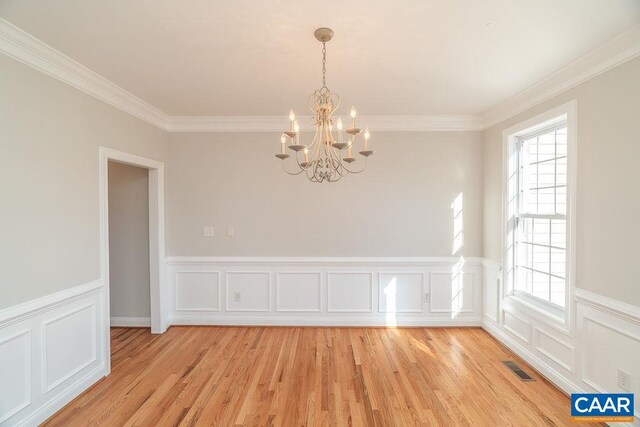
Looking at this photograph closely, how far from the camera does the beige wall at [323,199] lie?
12.6ft

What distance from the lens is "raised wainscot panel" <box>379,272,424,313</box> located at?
3.88 metres

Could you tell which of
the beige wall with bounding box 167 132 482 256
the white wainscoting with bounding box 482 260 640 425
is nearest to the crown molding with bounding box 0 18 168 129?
the beige wall with bounding box 167 132 482 256

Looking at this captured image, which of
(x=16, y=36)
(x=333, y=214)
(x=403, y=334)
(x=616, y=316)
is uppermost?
(x=16, y=36)

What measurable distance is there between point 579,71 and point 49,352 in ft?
15.7

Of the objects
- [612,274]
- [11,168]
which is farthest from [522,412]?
[11,168]

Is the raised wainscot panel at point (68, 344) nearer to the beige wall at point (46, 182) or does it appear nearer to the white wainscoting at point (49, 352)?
the white wainscoting at point (49, 352)

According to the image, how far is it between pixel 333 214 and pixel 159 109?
99.8 inches

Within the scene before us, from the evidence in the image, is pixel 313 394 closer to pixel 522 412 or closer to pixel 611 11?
pixel 522 412

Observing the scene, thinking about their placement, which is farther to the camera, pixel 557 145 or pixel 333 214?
pixel 333 214

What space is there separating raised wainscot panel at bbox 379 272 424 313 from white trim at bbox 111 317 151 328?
3150 millimetres

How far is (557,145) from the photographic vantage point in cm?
279

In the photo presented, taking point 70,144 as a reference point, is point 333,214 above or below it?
below

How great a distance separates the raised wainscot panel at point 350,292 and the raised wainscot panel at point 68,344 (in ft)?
8.37

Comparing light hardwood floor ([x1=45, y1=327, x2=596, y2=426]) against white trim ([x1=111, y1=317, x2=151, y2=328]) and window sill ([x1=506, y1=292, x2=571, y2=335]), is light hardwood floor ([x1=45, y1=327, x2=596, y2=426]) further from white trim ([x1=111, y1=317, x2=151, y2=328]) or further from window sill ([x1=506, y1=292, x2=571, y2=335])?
window sill ([x1=506, y1=292, x2=571, y2=335])
